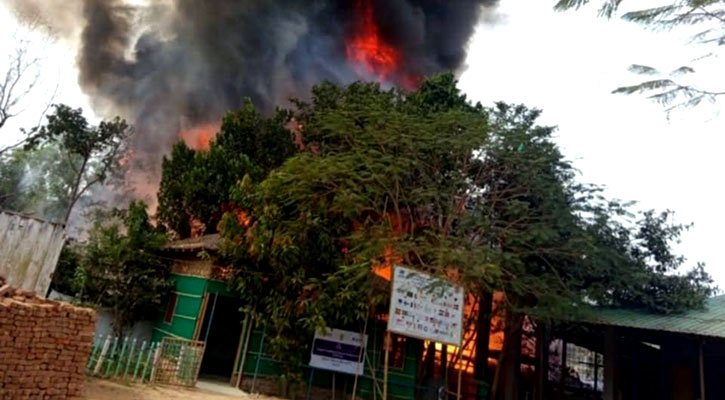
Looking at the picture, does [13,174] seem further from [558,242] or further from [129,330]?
[558,242]

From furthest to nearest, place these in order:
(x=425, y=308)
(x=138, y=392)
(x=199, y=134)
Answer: (x=199, y=134)
(x=425, y=308)
(x=138, y=392)

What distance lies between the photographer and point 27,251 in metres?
8.22

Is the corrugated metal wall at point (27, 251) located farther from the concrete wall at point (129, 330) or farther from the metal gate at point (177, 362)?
the concrete wall at point (129, 330)

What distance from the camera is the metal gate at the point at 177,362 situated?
10.0m

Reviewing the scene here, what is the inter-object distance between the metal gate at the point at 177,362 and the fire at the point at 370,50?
2590 cm

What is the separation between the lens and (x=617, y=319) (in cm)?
1220

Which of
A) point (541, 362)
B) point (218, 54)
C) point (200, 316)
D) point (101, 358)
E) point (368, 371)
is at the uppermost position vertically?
point (218, 54)

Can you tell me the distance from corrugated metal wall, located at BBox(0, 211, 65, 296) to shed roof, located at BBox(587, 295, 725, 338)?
11722 millimetres

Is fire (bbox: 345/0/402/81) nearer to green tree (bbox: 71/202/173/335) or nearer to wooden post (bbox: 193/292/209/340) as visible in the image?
green tree (bbox: 71/202/173/335)

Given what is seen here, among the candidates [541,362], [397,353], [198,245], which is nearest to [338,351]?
[397,353]

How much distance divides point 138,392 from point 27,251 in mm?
3090

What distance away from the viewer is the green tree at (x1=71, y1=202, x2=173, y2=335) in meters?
12.2

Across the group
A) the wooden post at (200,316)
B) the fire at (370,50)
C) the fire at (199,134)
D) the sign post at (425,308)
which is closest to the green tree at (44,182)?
the fire at (199,134)

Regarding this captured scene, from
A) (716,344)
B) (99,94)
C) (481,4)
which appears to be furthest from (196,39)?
(716,344)
